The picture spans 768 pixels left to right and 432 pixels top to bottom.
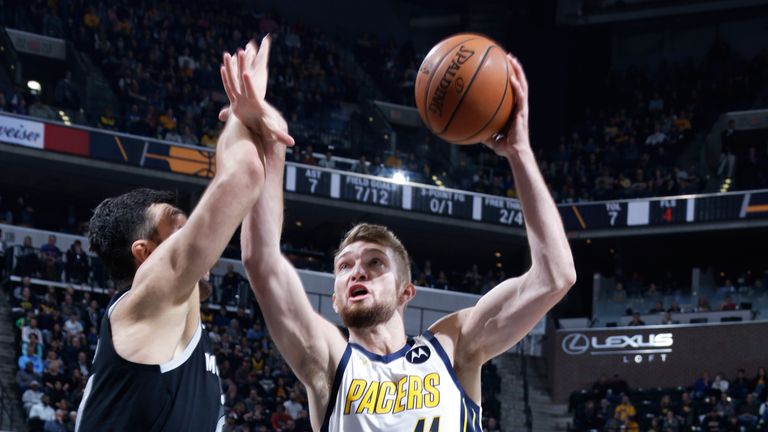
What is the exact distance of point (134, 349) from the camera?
348 cm

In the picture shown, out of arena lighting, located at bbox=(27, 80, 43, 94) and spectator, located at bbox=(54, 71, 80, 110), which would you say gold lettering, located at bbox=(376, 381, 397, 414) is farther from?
arena lighting, located at bbox=(27, 80, 43, 94)

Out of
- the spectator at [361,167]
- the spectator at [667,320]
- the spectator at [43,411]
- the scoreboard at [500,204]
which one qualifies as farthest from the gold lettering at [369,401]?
the spectator at [361,167]

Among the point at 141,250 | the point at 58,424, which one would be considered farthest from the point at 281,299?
the point at 58,424

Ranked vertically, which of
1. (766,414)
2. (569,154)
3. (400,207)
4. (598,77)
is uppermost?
(598,77)

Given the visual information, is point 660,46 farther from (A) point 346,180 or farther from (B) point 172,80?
(B) point 172,80

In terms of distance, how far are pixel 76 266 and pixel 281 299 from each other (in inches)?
722

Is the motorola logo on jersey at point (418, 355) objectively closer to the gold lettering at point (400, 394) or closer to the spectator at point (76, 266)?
the gold lettering at point (400, 394)

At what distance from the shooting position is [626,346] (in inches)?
1035

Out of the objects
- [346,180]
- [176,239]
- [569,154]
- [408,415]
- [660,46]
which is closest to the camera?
[176,239]

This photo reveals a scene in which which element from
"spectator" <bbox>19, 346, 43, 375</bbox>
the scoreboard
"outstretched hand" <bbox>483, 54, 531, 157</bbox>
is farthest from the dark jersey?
the scoreboard

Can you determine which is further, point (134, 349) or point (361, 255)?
point (361, 255)

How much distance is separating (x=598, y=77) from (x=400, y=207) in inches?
380

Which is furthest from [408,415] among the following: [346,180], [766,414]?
[346,180]

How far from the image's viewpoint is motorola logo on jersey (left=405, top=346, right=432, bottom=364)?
4520mm
